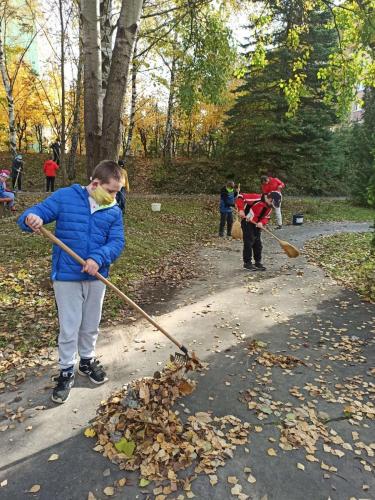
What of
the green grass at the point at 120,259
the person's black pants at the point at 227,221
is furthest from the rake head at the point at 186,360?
the person's black pants at the point at 227,221

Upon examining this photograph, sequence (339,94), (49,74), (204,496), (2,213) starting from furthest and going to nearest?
(49,74)
(2,213)
(339,94)
(204,496)

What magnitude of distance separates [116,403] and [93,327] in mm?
827

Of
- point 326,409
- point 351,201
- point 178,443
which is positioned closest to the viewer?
point 178,443

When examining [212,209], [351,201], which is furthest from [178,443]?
[351,201]

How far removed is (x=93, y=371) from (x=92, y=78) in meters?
4.86

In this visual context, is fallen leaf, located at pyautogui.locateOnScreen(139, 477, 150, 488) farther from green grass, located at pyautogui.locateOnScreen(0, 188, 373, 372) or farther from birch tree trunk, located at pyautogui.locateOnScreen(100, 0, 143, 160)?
birch tree trunk, located at pyautogui.locateOnScreen(100, 0, 143, 160)

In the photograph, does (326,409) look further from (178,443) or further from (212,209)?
(212,209)

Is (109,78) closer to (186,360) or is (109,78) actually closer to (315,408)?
(186,360)

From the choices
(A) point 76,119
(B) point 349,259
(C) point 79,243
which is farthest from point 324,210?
(C) point 79,243

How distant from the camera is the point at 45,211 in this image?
3508 mm

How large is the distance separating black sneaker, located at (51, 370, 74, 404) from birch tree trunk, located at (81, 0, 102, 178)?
407cm

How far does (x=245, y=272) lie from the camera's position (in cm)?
873

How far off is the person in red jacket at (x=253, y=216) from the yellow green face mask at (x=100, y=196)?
5206 millimetres

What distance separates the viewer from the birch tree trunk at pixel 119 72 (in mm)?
6113
